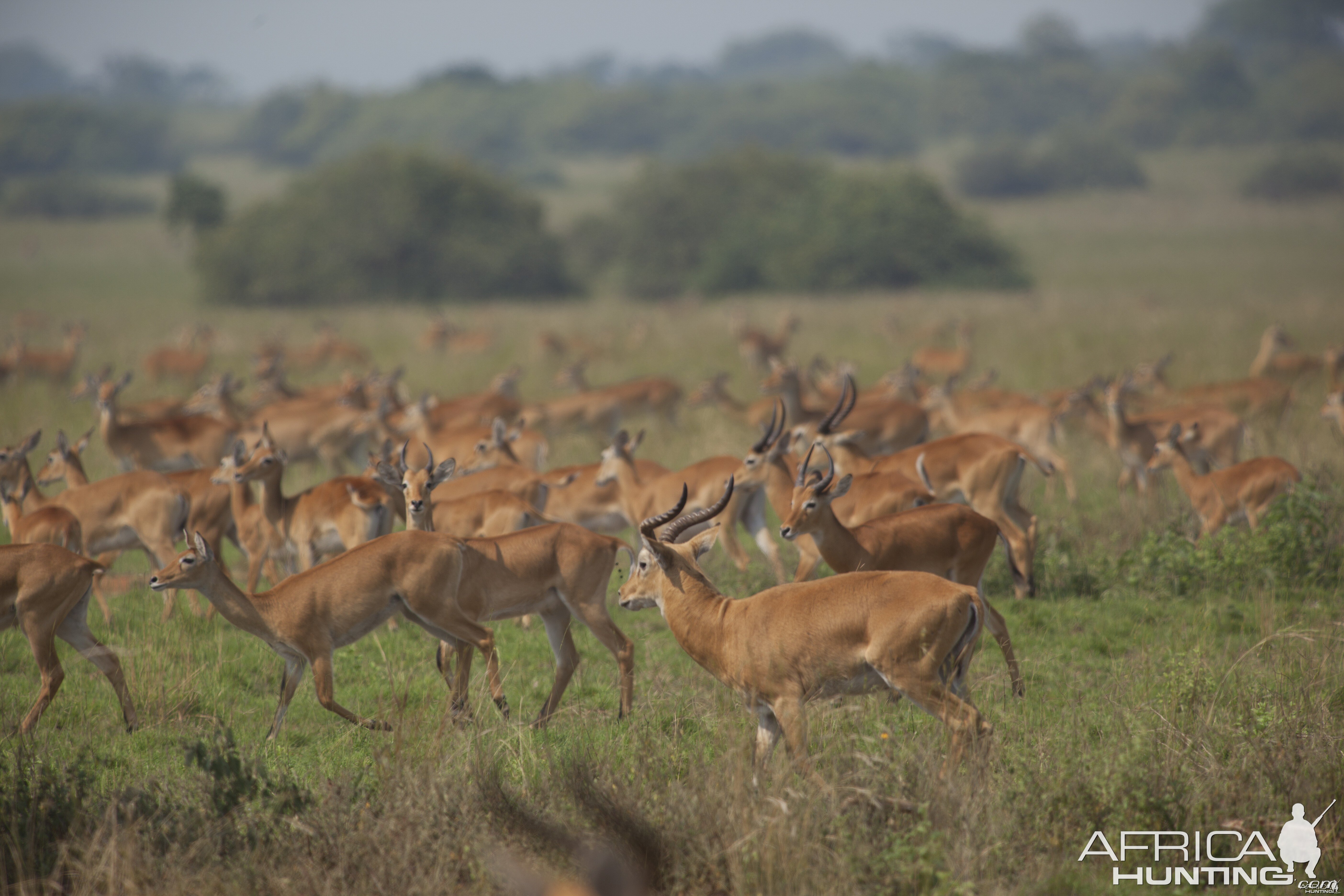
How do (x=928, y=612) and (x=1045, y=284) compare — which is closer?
(x=928, y=612)

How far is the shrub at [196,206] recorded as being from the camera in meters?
40.6

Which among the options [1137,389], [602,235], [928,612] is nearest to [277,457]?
[928,612]

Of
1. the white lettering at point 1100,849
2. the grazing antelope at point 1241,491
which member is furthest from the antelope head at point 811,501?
the grazing antelope at point 1241,491

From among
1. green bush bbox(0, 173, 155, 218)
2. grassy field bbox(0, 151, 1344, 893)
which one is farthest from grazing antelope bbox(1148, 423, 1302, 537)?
green bush bbox(0, 173, 155, 218)

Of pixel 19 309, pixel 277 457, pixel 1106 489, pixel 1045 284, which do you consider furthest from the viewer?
pixel 1045 284

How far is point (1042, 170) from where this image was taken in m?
68.4

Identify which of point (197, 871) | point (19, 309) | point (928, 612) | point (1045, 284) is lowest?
point (1045, 284)

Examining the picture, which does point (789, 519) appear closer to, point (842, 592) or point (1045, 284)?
point (842, 592)

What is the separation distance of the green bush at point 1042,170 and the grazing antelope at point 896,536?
6364 centimetres

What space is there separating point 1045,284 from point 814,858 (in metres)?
35.4

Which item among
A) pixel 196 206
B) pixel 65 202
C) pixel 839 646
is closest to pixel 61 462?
pixel 839 646

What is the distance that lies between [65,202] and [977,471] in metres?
61.4

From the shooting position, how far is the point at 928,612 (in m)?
4.99

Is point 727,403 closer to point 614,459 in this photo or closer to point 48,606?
point 614,459
